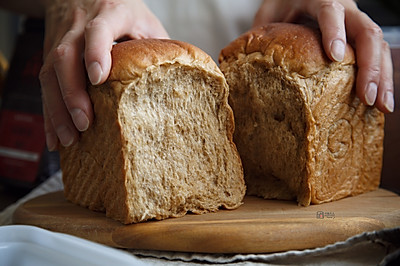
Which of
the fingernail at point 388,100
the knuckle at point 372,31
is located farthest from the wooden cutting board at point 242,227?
the knuckle at point 372,31

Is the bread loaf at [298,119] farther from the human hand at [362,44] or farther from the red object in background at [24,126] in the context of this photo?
the red object in background at [24,126]

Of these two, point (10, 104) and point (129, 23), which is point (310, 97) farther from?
point (10, 104)

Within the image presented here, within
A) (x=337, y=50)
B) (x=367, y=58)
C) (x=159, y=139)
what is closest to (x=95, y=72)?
(x=159, y=139)

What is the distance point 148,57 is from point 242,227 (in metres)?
0.57

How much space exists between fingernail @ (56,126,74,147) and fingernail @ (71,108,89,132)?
0.09m

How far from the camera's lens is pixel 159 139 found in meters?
1.51

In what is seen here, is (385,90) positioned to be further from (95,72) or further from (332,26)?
(95,72)

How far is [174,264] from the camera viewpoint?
135 cm

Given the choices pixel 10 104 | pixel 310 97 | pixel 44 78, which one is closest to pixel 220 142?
pixel 310 97

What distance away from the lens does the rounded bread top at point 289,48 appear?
5.20 ft

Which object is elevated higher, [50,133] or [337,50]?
[337,50]

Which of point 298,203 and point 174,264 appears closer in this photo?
point 174,264

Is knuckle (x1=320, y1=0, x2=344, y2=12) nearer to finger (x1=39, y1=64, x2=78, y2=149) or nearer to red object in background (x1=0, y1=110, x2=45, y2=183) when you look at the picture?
finger (x1=39, y1=64, x2=78, y2=149)

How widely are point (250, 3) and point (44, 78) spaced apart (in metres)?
1.23
